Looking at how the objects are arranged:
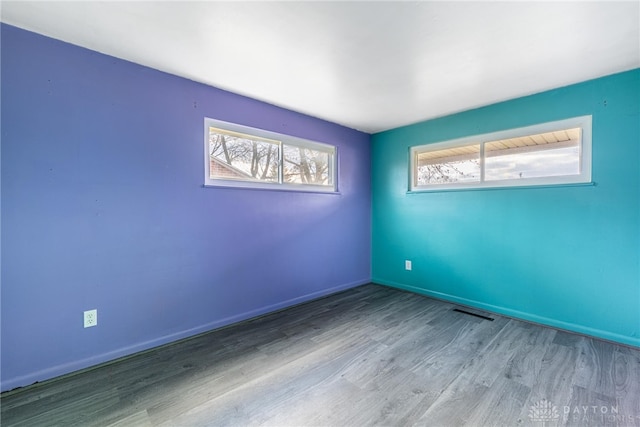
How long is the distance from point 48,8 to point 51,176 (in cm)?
101

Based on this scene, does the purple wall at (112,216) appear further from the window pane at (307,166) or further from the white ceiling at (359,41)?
the window pane at (307,166)

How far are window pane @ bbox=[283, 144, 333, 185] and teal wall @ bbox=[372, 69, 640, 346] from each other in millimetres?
1073

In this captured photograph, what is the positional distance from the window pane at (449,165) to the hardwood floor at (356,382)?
5.66ft

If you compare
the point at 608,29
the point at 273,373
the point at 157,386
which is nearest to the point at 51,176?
the point at 157,386

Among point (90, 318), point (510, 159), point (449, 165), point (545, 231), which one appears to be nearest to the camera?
point (90, 318)

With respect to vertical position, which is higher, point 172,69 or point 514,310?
point 172,69

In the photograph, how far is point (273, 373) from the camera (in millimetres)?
1859

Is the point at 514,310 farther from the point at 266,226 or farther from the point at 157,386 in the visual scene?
the point at 157,386

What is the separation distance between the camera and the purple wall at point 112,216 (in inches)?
67.1

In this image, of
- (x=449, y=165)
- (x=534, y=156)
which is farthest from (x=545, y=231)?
(x=449, y=165)

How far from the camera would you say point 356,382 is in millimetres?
1761

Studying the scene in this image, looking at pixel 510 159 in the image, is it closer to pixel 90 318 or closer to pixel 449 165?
pixel 449 165

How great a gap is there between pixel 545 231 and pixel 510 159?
0.84m

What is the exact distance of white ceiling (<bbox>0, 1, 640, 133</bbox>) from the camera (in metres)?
1.53
